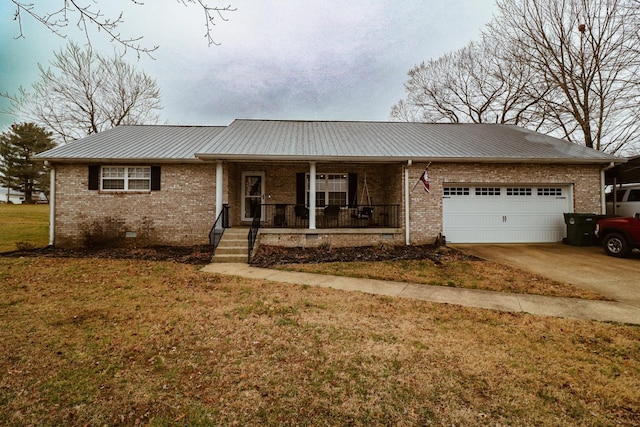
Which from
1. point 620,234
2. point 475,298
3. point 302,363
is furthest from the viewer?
point 620,234

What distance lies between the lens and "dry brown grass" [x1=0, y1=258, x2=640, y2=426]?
2525 mm

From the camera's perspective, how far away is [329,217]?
40.8ft

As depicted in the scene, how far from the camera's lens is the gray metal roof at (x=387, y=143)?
1087 centimetres

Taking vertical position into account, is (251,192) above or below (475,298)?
above

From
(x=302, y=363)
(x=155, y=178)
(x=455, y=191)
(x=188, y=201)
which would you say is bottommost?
(x=302, y=363)

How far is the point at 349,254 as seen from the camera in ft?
32.5

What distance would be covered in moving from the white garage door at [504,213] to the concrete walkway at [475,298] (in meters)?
5.64

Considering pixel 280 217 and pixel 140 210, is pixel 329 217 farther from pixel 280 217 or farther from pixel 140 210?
pixel 140 210

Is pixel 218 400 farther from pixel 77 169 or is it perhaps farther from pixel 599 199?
pixel 599 199

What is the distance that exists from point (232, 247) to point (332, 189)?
540 cm

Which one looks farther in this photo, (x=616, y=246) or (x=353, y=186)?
(x=353, y=186)

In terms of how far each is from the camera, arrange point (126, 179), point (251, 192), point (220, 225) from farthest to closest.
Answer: point (251, 192) < point (126, 179) < point (220, 225)

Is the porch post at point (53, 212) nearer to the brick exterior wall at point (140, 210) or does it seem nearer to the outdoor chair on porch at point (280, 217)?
the brick exterior wall at point (140, 210)

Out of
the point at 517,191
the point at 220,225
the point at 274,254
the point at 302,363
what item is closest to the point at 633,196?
the point at 517,191
